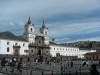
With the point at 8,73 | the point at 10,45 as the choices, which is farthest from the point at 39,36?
the point at 8,73

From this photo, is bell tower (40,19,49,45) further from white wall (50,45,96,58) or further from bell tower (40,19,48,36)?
Answer: white wall (50,45,96,58)

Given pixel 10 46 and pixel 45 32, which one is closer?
pixel 10 46

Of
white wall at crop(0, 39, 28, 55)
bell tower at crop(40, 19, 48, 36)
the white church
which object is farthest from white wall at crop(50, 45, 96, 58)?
white wall at crop(0, 39, 28, 55)

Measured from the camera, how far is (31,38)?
84.4 meters

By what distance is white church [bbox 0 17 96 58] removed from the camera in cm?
7525

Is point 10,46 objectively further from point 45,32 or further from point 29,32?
point 45,32

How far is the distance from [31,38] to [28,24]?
5897 millimetres

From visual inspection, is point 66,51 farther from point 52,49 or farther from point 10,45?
point 10,45

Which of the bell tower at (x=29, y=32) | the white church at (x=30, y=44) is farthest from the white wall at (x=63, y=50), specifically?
the bell tower at (x=29, y=32)

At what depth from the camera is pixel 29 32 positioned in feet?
277

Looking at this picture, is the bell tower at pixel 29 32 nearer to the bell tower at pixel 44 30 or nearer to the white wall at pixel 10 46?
the white wall at pixel 10 46

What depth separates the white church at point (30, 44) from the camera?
75.2 meters

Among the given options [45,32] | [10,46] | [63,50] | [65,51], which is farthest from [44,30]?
[10,46]

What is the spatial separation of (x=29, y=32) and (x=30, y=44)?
15.0ft
